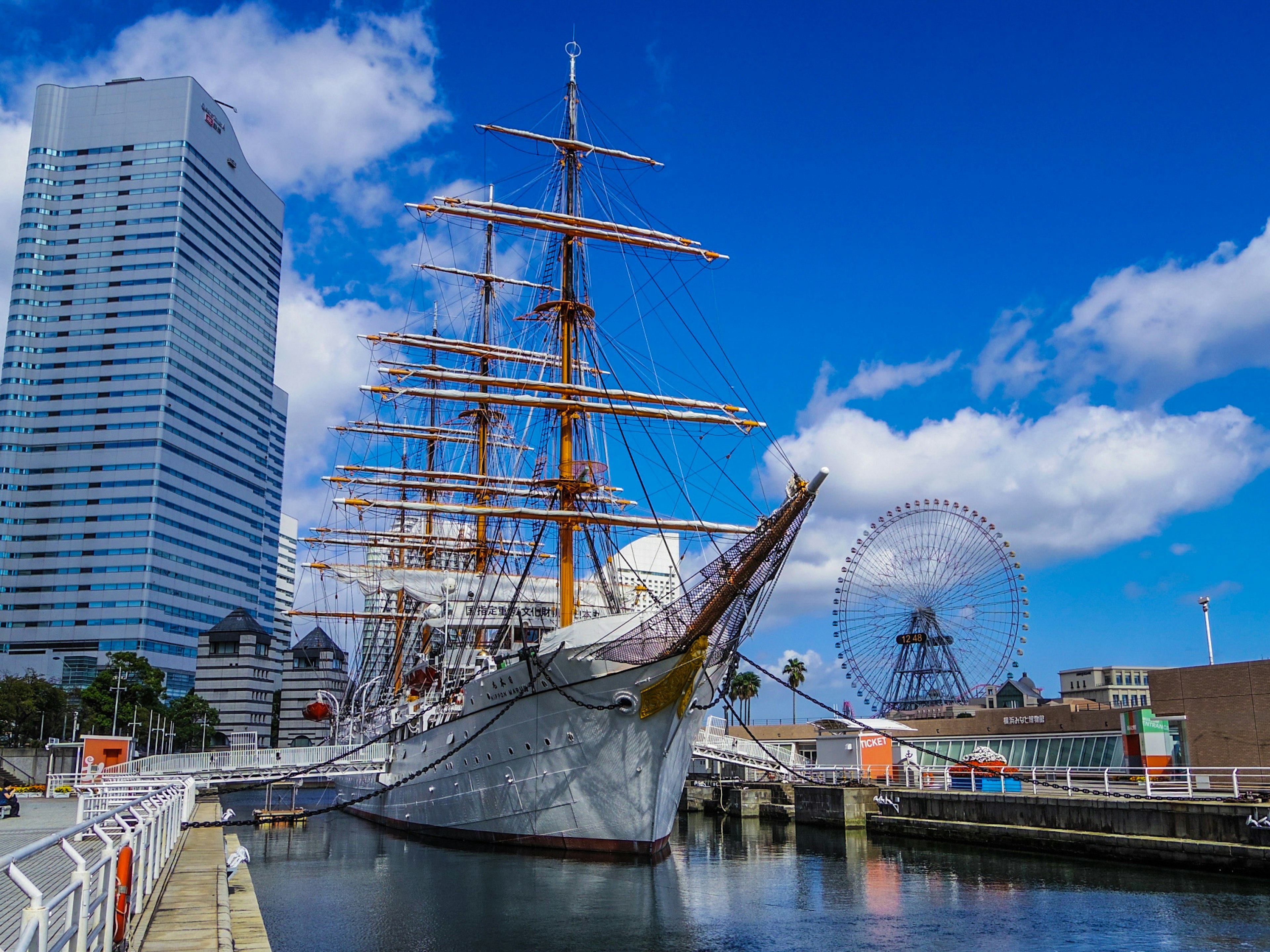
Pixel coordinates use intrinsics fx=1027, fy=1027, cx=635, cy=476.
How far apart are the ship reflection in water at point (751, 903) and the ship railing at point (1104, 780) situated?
3.09m

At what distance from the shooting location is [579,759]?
96.1ft

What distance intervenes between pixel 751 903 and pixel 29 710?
61.7 metres

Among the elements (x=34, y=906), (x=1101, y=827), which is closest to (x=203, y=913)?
(x=34, y=906)

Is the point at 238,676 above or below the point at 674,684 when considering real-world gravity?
above

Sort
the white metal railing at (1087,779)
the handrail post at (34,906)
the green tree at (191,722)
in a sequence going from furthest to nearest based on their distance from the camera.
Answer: the green tree at (191,722) → the white metal railing at (1087,779) → the handrail post at (34,906)

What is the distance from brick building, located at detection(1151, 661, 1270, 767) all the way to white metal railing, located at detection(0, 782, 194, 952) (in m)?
30.6

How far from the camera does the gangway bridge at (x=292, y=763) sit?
44.2m

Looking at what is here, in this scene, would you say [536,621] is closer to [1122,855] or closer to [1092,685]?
[1122,855]

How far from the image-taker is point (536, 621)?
1832 inches

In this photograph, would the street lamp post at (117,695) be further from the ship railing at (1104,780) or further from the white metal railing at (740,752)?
the ship railing at (1104,780)

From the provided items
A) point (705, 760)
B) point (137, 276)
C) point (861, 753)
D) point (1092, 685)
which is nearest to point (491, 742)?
point (861, 753)

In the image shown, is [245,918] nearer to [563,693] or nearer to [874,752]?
[563,693]

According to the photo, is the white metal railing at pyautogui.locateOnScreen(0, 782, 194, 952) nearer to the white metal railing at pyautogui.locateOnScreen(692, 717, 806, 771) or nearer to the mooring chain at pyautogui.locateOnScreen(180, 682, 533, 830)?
the mooring chain at pyautogui.locateOnScreen(180, 682, 533, 830)

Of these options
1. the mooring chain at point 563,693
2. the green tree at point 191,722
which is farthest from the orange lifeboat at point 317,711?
the green tree at point 191,722
